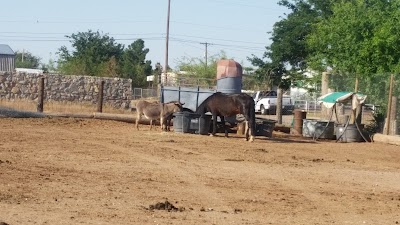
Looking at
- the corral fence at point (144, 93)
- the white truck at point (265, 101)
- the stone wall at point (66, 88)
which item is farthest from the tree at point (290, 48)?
the stone wall at point (66, 88)

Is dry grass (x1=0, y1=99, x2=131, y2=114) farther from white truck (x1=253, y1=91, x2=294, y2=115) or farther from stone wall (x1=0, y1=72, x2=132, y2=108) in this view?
white truck (x1=253, y1=91, x2=294, y2=115)

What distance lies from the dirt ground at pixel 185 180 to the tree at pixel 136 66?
131 feet

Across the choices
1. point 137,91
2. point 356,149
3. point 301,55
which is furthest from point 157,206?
point 301,55

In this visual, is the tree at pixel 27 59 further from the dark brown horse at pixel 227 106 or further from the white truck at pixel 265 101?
the dark brown horse at pixel 227 106

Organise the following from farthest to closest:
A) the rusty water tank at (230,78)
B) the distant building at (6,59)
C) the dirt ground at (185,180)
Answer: the distant building at (6,59) → the rusty water tank at (230,78) → the dirt ground at (185,180)

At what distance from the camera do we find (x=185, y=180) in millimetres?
17469

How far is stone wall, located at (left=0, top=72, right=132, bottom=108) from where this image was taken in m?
47.1

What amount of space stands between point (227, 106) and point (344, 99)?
468 centimetres

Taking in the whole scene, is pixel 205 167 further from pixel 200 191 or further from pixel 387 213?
pixel 387 213

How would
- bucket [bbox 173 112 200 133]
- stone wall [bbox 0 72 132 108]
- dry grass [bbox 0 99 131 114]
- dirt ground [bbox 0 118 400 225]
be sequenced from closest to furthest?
dirt ground [bbox 0 118 400 225] < bucket [bbox 173 112 200 133] < dry grass [bbox 0 99 131 114] < stone wall [bbox 0 72 132 108]

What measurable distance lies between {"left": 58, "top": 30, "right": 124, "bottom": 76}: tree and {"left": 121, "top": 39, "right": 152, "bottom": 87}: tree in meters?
1.02

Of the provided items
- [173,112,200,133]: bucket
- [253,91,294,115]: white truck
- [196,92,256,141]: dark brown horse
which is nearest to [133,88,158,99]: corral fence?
[253,91,294,115]: white truck

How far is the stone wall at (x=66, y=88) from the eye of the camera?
154ft

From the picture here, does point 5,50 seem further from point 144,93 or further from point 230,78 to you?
point 230,78
